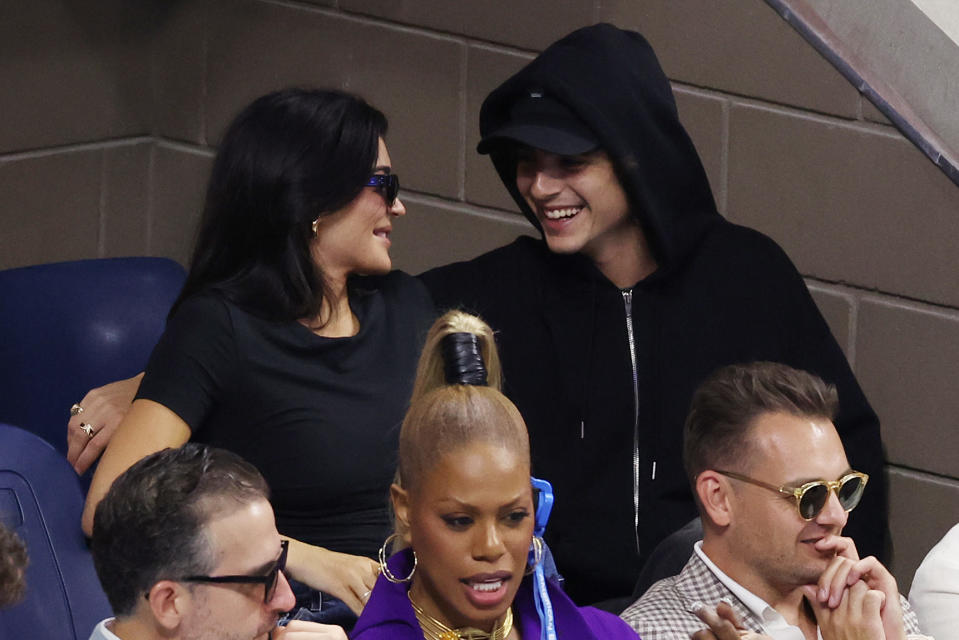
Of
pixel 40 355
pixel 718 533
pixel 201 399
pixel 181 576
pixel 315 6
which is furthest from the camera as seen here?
pixel 315 6

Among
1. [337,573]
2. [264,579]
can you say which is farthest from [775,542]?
[264,579]

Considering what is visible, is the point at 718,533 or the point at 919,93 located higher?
the point at 919,93

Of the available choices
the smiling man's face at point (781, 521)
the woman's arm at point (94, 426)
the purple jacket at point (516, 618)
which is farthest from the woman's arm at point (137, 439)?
the smiling man's face at point (781, 521)

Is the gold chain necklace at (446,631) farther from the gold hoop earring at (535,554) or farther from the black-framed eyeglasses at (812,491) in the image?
the black-framed eyeglasses at (812,491)

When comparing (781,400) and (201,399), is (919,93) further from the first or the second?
(201,399)

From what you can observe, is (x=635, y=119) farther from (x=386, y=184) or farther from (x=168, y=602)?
(x=168, y=602)

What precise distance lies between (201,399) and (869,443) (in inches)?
49.8

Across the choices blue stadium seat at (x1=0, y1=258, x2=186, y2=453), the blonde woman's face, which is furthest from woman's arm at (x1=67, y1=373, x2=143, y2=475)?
the blonde woman's face

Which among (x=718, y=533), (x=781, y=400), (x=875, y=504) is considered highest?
(x=781, y=400)

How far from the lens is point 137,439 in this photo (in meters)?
2.54

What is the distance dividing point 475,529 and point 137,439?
2.52ft

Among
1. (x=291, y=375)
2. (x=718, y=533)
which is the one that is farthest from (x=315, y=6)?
(x=718, y=533)

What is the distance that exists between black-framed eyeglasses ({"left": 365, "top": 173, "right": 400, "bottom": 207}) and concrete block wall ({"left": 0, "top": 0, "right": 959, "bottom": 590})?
87 cm

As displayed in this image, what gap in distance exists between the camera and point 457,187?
12.4ft
